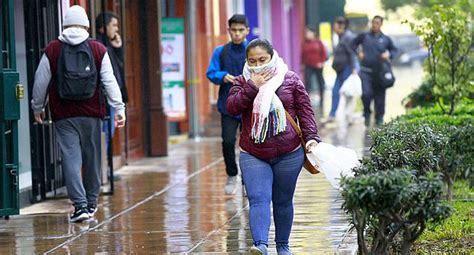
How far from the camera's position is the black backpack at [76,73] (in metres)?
11.4

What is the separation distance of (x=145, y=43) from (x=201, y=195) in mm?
5024

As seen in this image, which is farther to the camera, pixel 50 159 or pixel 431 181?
pixel 50 159

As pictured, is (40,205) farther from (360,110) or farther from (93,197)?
(360,110)

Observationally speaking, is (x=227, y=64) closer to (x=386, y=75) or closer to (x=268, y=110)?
(x=268, y=110)

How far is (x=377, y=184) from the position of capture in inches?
300

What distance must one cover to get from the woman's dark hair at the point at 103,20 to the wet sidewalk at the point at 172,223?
186 centimetres

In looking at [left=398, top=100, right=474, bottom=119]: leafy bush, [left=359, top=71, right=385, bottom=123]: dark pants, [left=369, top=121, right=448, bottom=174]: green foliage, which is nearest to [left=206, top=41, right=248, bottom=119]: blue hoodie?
[left=398, top=100, right=474, bottom=119]: leafy bush

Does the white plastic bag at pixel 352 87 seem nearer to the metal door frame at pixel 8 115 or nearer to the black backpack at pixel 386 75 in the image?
the black backpack at pixel 386 75

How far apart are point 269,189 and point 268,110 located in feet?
1.86

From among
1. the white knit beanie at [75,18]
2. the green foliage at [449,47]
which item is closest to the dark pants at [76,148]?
the white knit beanie at [75,18]

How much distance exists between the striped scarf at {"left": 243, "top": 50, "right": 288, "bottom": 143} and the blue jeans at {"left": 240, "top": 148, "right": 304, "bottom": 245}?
20 centimetres

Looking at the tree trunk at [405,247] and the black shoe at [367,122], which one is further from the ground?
the tree trunk at [405,247]

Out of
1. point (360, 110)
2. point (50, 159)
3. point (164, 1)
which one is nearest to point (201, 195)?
point (50, 159)

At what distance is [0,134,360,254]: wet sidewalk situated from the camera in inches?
392
